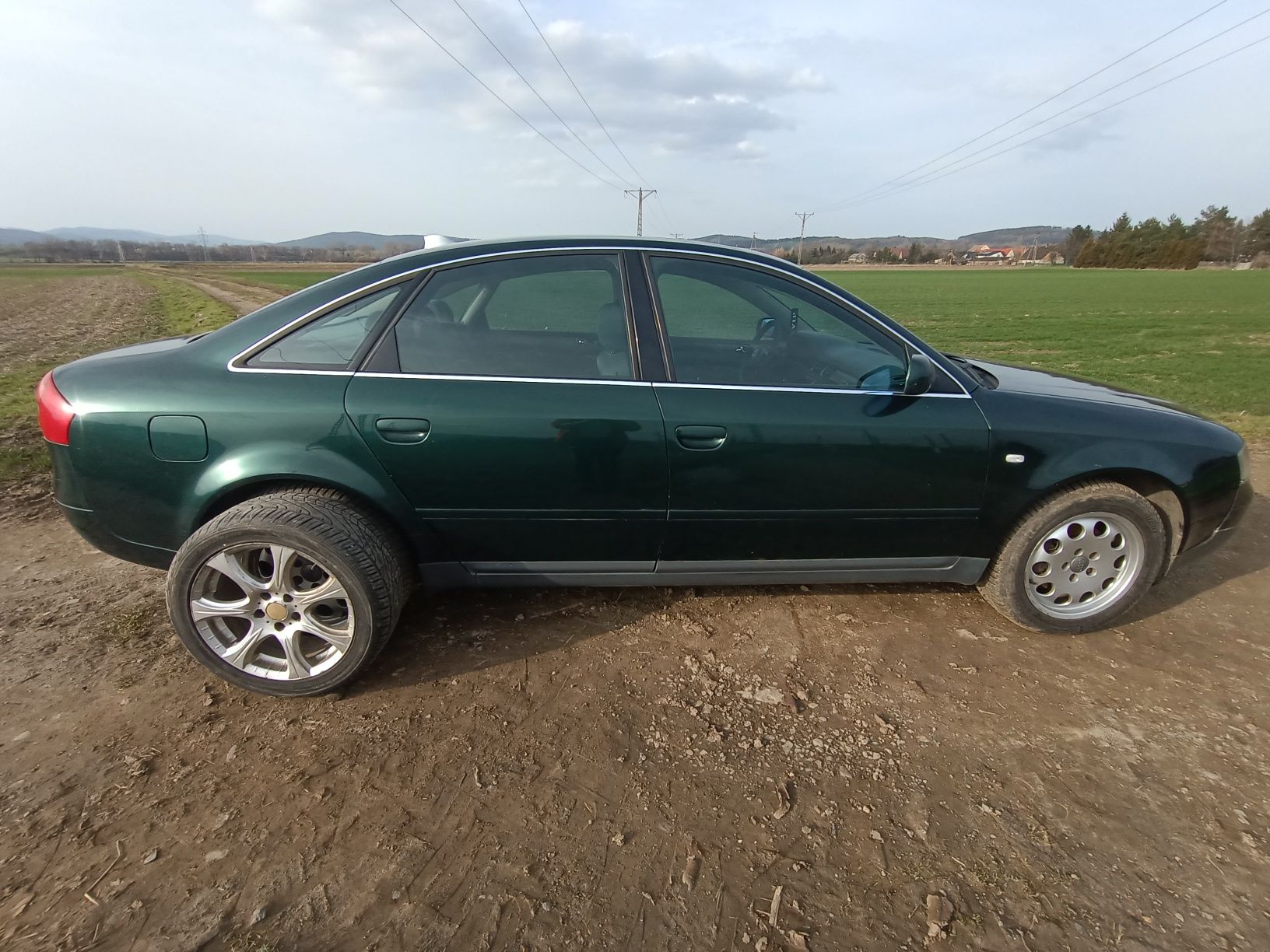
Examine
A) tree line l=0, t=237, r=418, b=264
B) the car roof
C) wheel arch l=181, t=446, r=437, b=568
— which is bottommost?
tree line l=0, t=237, r=418, b=264

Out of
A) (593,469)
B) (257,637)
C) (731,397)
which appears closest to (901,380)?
(731,397)

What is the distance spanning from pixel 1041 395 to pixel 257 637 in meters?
3.29

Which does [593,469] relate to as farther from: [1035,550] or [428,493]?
[1035,550]


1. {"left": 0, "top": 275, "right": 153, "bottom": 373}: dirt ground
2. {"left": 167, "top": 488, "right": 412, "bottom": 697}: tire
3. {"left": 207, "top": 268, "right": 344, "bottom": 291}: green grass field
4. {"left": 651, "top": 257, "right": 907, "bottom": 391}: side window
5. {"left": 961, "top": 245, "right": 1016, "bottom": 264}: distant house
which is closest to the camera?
{"left": 167, "top": 488, "right": 412, "bottom": 697}: tire

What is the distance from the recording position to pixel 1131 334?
57.0ft

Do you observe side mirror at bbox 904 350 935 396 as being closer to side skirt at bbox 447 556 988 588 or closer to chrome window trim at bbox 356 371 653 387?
side skirt at bbox 447 556 988 588

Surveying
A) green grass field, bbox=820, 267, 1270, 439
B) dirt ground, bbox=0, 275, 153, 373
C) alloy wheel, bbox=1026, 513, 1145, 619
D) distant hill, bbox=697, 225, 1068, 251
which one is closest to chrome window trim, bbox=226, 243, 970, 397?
alloy wheel, bbox=1026, 513, 1145, 619

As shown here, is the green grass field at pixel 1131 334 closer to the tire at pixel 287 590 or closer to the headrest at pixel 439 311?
the headrest at pixel 439 311

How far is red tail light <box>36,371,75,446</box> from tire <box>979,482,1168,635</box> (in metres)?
3.73

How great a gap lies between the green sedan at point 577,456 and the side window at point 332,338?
0.04 feet

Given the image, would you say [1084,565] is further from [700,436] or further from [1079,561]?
[700,436]

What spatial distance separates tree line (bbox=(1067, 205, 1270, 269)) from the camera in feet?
249

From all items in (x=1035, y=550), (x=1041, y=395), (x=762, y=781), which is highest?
(x=1041, y=395)

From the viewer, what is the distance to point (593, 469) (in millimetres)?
2535
